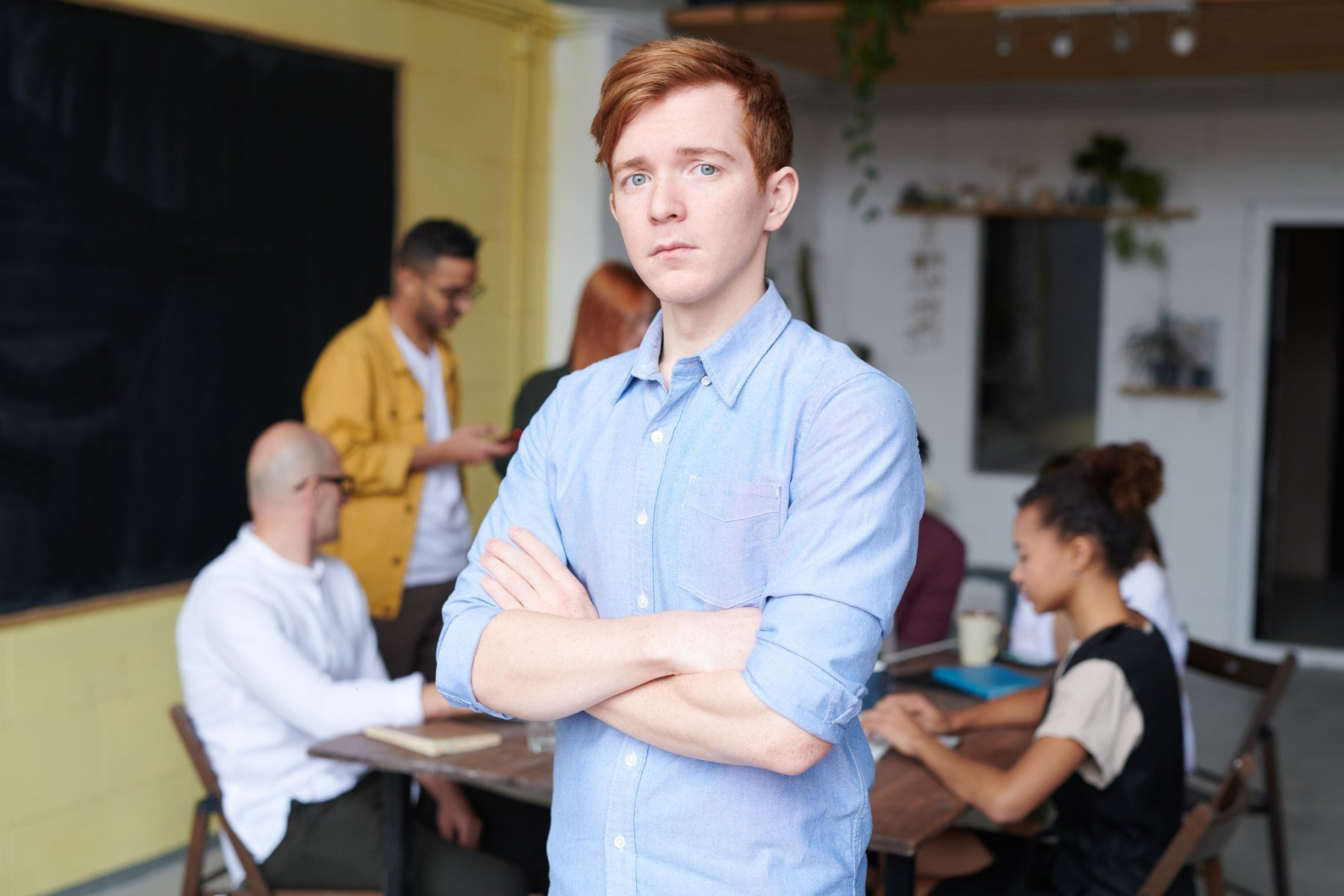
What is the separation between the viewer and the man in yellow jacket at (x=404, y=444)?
3467mm

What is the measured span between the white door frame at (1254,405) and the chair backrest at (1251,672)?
3456mm

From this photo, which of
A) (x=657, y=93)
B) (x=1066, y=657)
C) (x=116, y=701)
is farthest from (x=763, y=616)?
(x=116, y=701)

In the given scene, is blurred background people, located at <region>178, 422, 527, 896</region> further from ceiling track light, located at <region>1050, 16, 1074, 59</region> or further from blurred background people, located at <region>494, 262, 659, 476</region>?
ceiling track light, located at <region>1050, 16, 1074, 59</region>

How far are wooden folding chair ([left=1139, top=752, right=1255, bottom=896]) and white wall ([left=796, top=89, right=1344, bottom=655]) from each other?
4698mm

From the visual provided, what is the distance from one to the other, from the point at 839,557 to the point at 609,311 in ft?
6.44

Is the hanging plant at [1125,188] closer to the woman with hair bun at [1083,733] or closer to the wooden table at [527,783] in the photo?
the woman with hair bun at [1083,733]

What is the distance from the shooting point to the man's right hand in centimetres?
343

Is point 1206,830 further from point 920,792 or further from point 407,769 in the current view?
point 407,769

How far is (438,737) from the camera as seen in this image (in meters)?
2.41

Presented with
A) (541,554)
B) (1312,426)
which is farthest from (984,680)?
(1312,426)

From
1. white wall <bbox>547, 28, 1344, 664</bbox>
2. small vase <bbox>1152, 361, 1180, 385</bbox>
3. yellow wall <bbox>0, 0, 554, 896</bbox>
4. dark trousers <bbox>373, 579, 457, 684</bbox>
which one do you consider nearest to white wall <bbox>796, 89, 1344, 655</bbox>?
white wall <bbox>547, 28, 1344, 664</bbox>

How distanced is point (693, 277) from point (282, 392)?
333cm

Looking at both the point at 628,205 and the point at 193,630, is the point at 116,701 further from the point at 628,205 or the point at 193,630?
the point at 628,205

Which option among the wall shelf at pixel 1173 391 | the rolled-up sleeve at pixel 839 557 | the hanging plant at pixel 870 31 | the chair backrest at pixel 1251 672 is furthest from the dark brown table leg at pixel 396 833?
the wall shelf at pixel 1173 391
